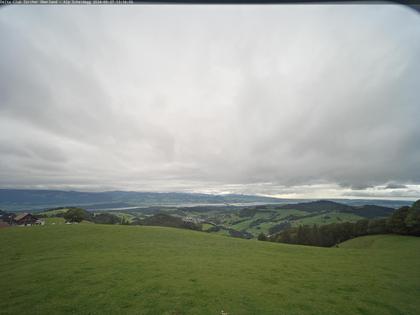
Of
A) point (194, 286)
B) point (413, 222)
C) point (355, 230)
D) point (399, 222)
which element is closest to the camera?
point (194, 286)

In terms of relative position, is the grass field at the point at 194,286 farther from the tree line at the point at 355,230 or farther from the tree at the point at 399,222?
the tree at the point at 399,222

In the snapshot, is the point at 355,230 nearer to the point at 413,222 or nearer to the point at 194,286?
the point at 413,222

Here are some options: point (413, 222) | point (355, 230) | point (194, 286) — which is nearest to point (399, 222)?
point (413, 222)

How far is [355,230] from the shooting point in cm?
4869

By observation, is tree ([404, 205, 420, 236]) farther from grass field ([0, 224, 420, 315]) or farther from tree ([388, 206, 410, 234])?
grass field ([0, 224, 420, 315])

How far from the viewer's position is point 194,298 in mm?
8117

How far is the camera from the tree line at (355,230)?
37534 mm

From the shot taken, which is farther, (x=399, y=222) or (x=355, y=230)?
(x=355, y=230)

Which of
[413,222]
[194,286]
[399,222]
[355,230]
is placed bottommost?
[355,230]

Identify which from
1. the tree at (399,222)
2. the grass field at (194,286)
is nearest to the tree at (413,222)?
the tree at (399,222)

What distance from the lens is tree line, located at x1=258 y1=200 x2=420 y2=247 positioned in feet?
123

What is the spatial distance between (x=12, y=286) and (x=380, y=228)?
60.6 meters

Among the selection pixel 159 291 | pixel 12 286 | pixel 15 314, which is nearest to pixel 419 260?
pixel 159 291

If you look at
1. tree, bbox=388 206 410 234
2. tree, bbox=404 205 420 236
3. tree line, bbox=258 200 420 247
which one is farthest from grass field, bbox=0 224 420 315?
tree, bbox=388 206 410 234
